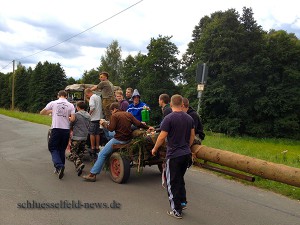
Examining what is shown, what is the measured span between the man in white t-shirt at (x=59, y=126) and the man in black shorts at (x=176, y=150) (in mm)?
2981

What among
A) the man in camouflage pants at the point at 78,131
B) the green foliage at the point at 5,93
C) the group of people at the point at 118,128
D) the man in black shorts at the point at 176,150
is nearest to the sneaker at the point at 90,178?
the group of people at the point at 118,128

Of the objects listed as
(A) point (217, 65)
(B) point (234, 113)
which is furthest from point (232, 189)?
(A) point (217, 65)

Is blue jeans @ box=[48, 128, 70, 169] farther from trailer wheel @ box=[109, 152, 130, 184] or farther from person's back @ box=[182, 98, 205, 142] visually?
person's back @ box=[182, 98, 205, 142]

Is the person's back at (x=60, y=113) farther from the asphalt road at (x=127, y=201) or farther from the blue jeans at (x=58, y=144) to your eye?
the asphalt road at (x=127, y=201)

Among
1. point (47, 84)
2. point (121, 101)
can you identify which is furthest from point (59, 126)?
point (47, 84)

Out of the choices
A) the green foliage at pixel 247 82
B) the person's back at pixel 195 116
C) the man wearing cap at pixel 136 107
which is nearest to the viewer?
the person's back at pixel 195 116

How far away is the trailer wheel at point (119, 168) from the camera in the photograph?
21.9ft

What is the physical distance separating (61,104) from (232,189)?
4.14 meters

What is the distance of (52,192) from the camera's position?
5.96m

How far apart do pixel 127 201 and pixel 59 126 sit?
101 inches

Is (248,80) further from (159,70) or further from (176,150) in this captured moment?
(176,150)

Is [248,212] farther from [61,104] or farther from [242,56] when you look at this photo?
[242,56]

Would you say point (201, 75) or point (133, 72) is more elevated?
point (133, 72)

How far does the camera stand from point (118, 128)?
22.6 feet
